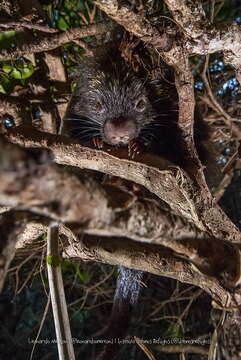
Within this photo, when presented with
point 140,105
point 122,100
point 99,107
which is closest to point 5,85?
point 99,107

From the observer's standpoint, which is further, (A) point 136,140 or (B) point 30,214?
(A) point 136,140

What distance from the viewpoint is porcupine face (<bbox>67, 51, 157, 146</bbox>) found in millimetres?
2162

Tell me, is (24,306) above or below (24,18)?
below

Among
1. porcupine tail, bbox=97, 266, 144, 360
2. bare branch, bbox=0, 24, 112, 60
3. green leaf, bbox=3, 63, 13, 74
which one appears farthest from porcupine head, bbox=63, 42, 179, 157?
porcupine tail, bbox=97, 266, 144, 360

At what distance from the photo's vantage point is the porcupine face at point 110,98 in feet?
7.09

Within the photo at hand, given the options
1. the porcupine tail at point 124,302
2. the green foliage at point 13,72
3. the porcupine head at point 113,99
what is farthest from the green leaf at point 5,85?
the porcupine tail at point 124,302

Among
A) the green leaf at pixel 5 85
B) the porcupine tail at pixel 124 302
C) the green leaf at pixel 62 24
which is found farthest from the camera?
the green leaf at pixel 62 24

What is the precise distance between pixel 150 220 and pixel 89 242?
598mm

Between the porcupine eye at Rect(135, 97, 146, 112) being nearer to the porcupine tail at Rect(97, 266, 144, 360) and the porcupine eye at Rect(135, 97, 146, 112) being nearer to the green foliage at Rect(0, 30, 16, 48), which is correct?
the green foliage at Rect(0, 30, 16, 48)

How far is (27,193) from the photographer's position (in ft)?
2.04

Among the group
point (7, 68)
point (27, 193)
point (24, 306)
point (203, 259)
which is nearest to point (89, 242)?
point (203, 259)

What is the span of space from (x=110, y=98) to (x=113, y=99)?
0.07 ft

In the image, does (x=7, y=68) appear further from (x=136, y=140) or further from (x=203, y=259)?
(x=203, y=259)

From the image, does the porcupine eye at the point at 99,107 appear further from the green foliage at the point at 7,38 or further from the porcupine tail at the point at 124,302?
the porcupine tail at the point at 124,302
